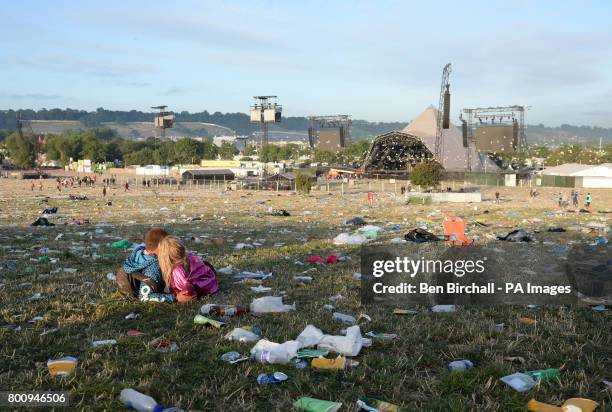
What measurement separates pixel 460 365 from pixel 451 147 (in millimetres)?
97546

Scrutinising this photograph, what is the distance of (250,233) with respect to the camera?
582 inches

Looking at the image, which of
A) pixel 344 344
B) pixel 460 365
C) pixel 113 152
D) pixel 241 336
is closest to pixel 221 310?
pixel 241 336

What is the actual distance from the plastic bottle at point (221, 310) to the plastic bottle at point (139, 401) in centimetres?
222

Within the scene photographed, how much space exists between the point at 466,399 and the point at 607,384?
117 centimetres

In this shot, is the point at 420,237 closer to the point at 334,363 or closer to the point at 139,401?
the point at 334,363

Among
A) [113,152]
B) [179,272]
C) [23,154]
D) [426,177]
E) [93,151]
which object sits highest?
[113,152]

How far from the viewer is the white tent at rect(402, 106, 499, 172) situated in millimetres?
90750

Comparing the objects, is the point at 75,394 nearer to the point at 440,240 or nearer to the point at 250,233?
the point at 440,240

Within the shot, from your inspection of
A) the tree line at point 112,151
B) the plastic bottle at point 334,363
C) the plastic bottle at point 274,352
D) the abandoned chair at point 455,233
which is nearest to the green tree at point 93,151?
the tree line at point 112,151

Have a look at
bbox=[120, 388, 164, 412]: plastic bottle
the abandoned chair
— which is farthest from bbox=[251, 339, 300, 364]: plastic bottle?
the abandoned chair

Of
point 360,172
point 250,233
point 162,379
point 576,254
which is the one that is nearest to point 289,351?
point 162,379

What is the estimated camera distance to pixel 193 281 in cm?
650

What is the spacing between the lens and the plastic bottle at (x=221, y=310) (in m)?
5.78

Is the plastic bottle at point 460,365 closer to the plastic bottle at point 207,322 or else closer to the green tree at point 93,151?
the plastic bottle at point 207,322
